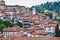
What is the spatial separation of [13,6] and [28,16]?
1.01 feet

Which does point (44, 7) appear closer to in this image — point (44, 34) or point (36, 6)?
point (36, 6)

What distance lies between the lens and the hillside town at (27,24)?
4.30 metres

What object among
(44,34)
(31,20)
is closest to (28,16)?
(31,20)

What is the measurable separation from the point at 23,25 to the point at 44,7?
1.59ft

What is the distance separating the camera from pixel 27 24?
14.5ft

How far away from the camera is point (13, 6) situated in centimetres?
450

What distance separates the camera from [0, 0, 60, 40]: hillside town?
4.30 m

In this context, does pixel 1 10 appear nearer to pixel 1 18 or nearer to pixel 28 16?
pixel 1 18

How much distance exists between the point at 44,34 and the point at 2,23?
0.72m

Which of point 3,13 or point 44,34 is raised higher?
point 3,13

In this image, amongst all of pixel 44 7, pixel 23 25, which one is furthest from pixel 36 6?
pixel 23 25

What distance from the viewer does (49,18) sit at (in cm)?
445

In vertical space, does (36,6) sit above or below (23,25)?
above

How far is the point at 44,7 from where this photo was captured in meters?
4.52
